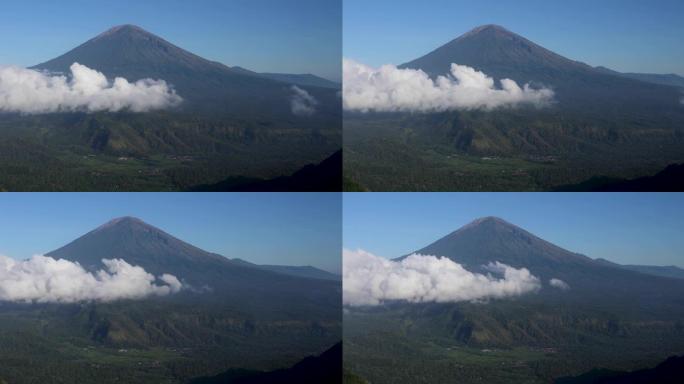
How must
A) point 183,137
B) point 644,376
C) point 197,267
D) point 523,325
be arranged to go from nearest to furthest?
1. point 644,376
2. point 183,137
3. point 523,325
4. point 197,267

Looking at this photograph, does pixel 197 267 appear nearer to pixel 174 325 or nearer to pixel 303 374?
pixel 174 325

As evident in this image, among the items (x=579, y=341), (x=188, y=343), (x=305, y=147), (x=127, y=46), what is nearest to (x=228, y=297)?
(x=188, y=343)

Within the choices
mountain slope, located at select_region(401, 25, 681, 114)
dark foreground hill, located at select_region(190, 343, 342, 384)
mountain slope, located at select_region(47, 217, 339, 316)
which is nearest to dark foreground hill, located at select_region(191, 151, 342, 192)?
dark foreground hill, located at select_region(190, 343, 342, 384)

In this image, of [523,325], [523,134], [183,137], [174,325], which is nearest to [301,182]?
[183,137]

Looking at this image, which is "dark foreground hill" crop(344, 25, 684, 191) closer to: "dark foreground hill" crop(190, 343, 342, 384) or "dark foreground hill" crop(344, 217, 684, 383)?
"dark foreground hill" crop(190, 343, 342, 384)

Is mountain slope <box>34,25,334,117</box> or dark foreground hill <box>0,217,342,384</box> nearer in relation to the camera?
dark foreground hill <box>0,217,342,384</box>

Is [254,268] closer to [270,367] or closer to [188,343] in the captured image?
[188,343]

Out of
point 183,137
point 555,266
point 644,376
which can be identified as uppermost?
point 183,137
